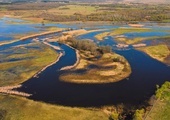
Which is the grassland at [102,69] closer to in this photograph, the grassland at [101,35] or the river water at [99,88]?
the river water at [99,88]

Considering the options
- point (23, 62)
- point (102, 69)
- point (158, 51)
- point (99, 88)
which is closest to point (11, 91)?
point (99, 88)

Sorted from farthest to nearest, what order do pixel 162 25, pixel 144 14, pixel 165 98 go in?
pixel 144 14 → pixel 162 25 → pixel 165 98

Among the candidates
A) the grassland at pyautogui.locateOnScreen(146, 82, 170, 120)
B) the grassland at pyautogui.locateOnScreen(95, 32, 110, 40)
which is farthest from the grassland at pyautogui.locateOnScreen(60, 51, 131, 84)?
the grassland at pyautogui.locateOnScreen(95, 32, 110, 40)

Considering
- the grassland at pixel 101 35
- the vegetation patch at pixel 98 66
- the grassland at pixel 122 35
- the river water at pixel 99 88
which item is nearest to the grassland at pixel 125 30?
the grassland at pixel 122 35

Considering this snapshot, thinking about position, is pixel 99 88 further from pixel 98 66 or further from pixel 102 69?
pixel 98 66

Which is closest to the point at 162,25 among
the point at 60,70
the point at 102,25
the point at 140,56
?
the point at 102,25

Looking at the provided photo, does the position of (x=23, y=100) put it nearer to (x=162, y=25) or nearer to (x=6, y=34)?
(x=6, y=34)

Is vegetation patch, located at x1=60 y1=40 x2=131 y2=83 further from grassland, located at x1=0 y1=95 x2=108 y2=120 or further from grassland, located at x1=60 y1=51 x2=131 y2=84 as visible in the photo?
grassland, located at x1=0 y1=95 x2=108 y2=120
